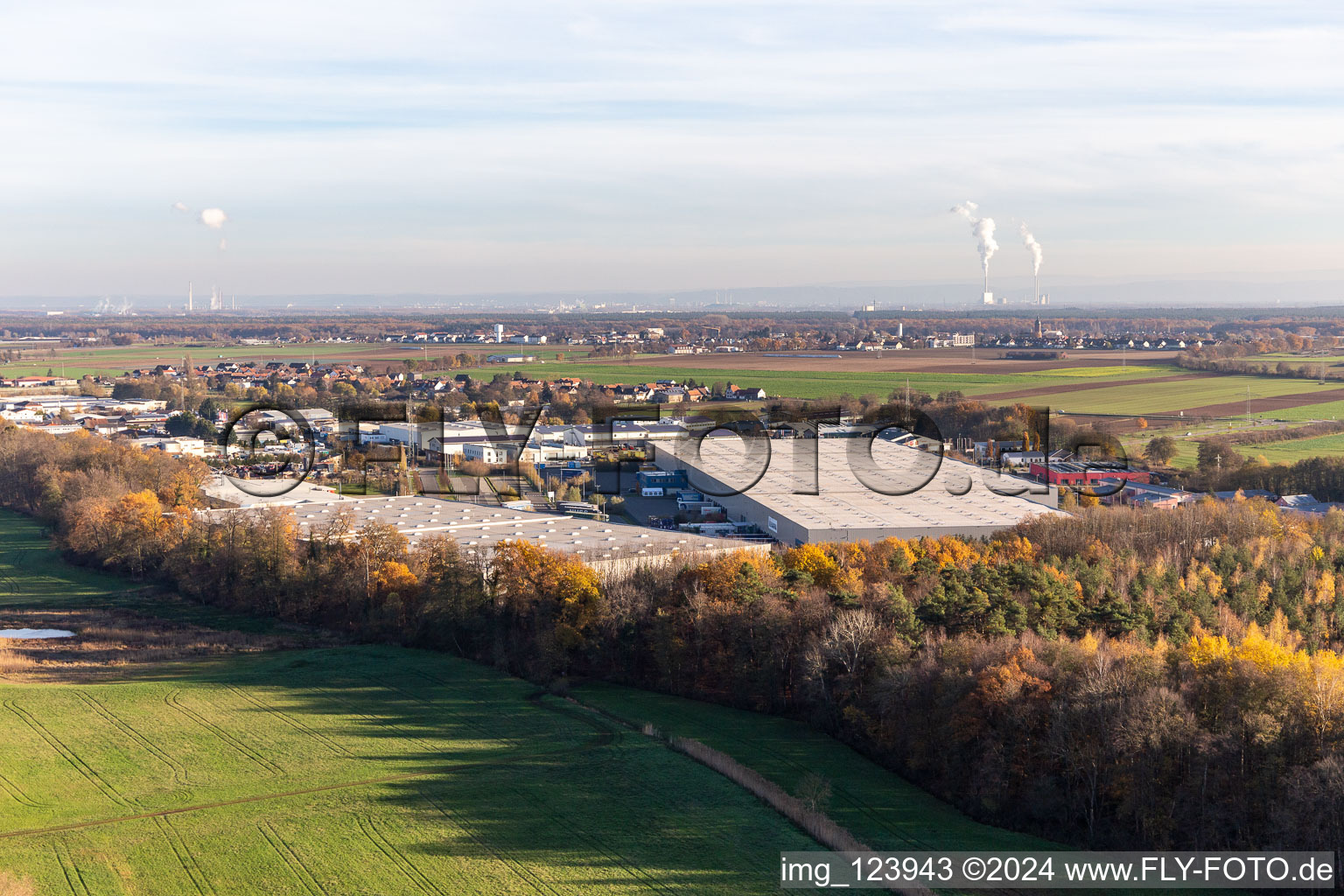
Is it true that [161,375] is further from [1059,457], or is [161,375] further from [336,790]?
[336,790]

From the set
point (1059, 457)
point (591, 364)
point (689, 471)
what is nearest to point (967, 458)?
point (1059, 457)

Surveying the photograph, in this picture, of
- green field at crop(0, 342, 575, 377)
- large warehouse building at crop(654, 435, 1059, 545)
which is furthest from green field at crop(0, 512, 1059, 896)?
green field at crop(0, 342, 575, 377)

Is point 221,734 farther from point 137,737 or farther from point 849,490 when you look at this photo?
point 849,490

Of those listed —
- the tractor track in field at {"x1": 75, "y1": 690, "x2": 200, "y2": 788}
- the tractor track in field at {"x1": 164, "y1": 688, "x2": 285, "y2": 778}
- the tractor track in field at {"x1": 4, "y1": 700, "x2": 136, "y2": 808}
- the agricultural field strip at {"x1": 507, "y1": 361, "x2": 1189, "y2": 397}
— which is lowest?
the tractor track in field at {"x1": 164, "y1": 688, "x2": 285, "y2": 778}

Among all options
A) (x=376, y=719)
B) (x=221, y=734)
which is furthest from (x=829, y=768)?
(x=221, y=734)

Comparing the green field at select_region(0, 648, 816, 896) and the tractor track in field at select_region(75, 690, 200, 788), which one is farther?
the tractor track in field at select_region(75, 690, 200, 788)

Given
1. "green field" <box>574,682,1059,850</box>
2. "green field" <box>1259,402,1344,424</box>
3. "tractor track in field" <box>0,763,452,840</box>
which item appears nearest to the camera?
"tractor track in field" <box>0,763,452,840</box>

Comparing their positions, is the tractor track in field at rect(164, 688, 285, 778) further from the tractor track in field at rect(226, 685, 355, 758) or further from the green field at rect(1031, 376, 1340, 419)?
the green field at rect(1031, 376, 1340, 419)
